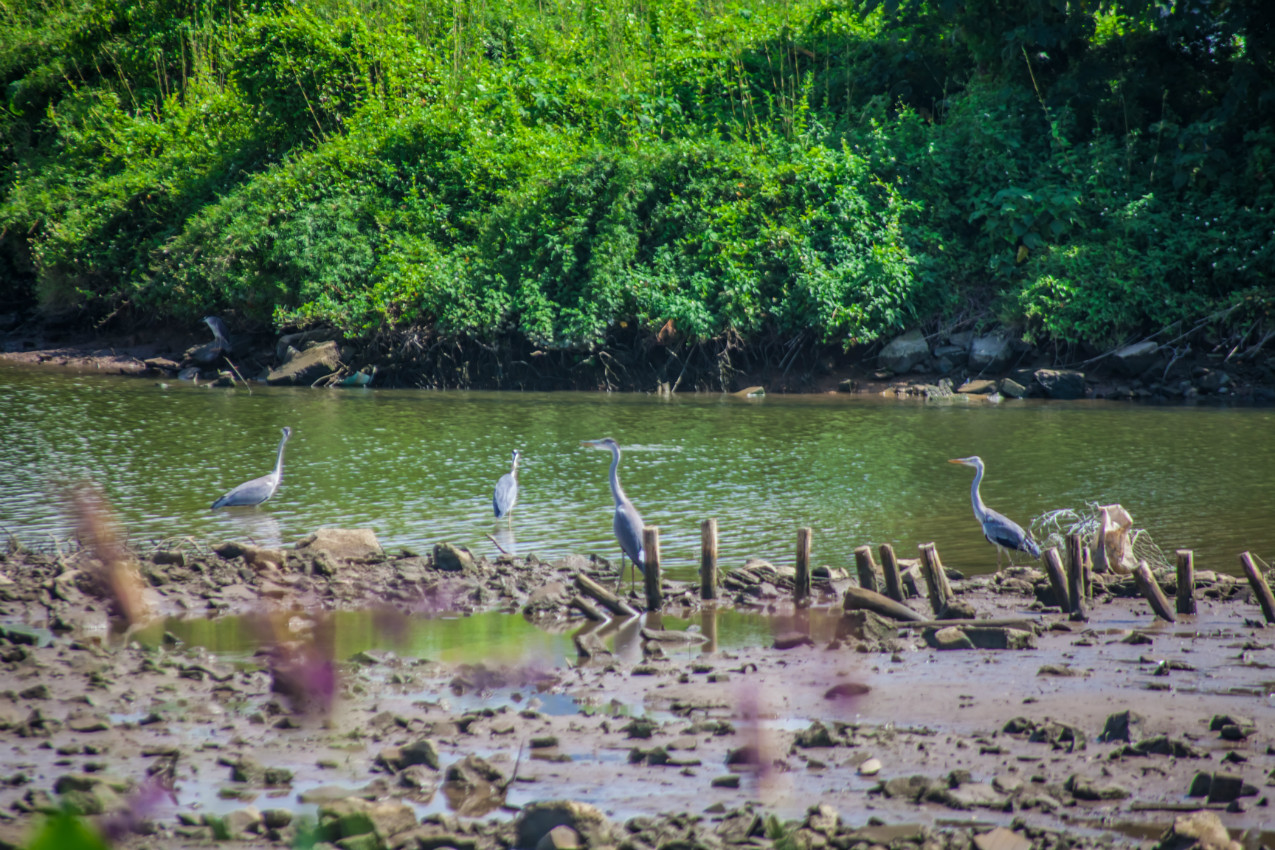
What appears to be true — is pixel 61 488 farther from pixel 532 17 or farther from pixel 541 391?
pixel 532 17

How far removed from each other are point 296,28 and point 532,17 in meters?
7.09

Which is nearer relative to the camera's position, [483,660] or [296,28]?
[483,660]

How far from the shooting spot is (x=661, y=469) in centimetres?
1301

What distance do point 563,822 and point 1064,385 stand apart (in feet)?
61.6

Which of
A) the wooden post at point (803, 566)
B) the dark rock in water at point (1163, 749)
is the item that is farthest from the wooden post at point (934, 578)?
the dark rock in water at point (1163, 749)

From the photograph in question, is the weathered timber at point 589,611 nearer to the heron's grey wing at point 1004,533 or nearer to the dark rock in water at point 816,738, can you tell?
the dark rock in water at point 816,738

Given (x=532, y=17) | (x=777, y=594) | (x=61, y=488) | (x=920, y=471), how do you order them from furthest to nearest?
(x=532, y=17), (x=920, y=471), (x=61, y=488), (x=777, y=594)

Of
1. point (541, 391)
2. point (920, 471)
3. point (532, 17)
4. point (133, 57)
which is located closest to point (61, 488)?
point (920, 471)

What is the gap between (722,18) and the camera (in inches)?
1123

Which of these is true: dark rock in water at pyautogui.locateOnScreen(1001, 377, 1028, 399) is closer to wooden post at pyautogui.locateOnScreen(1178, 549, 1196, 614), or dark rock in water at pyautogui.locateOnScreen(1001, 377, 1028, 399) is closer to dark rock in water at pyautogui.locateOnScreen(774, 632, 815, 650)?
wooden post at pyautogui.locateOnScreen(1178, 549, 1196, 614)

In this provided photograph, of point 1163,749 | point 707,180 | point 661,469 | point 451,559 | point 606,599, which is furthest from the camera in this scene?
point 707,180

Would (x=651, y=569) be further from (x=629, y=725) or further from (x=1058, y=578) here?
(x=1058, y=578)

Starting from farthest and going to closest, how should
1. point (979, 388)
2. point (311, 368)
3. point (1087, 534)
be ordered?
point (311, 368)
point (979, 388)
point (1087, 534)

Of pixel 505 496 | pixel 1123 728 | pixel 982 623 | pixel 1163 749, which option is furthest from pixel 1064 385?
pixel 1163 749
